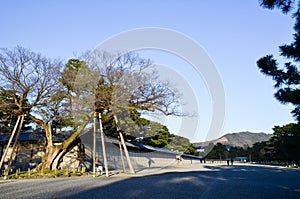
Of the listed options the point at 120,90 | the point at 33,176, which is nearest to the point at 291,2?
the point at 120,90

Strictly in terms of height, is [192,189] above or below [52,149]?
below

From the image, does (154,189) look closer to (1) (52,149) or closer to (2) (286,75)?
(2) (286,75)

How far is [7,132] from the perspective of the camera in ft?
58.7

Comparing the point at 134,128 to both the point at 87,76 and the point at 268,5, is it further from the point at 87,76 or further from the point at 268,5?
the point at 268,5

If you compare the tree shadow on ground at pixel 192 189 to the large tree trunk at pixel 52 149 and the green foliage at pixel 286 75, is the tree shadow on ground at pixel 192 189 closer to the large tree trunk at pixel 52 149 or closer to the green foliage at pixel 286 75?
the green foliage at pixel 286 75

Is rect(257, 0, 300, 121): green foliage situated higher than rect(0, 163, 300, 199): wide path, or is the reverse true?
rect(257, 0, 300, 121): green foliage

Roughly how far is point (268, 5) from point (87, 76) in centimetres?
961

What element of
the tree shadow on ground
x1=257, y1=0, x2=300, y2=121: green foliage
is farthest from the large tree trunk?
x1=257, y1=0, x2=300, y2=121: green foliage

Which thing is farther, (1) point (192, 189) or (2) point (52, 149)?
(2) point (52, 149)

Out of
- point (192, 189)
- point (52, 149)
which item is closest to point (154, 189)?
point (192, 189)

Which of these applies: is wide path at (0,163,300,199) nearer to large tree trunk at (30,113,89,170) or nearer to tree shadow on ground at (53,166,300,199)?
tree shadow on ground at (53,166,300,199)

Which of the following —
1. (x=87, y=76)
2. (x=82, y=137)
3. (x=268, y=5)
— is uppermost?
(x=87, y=76)

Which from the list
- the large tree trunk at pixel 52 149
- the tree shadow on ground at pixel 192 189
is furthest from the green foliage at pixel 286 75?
the large tree trunk at pixel 52 149

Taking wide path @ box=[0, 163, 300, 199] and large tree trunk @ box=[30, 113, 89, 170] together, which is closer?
wide path @ box=[0, 163, 300, 199]
